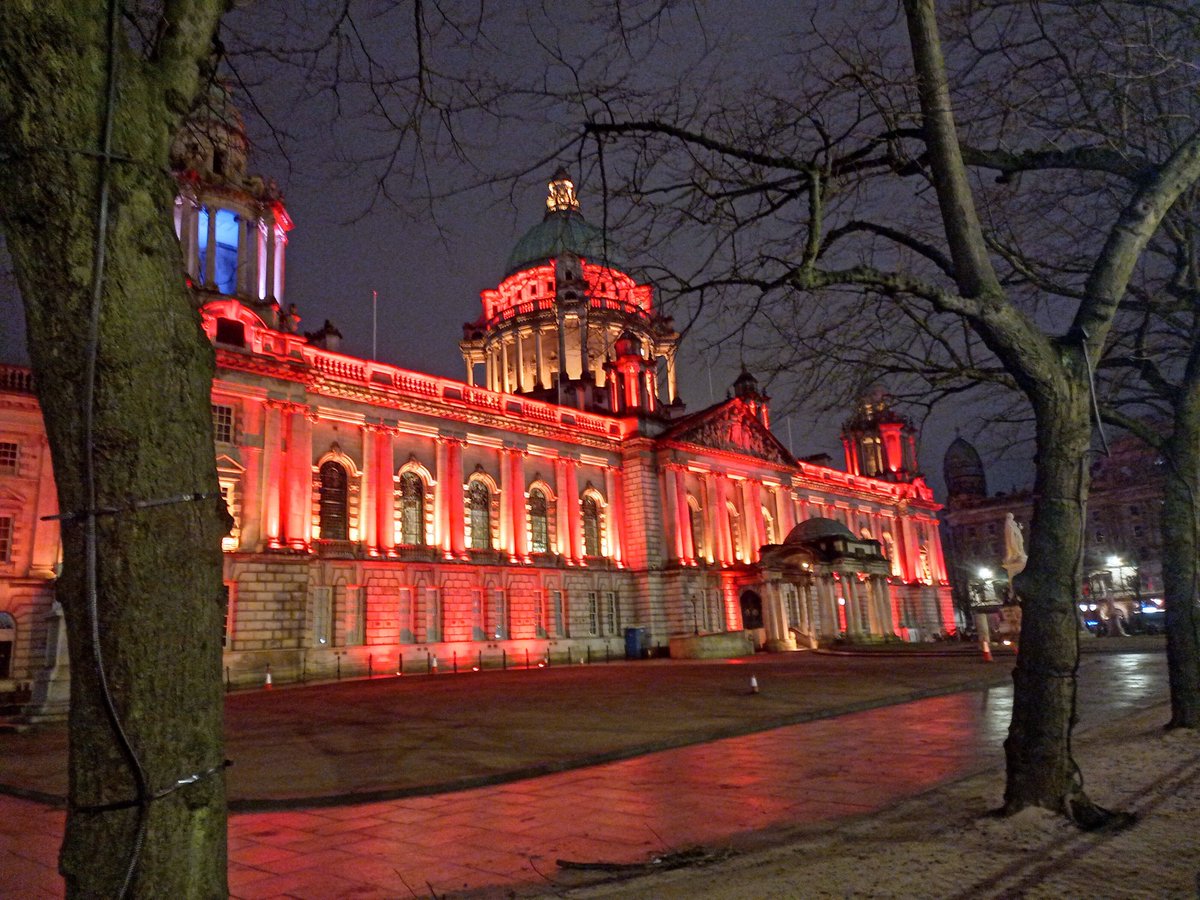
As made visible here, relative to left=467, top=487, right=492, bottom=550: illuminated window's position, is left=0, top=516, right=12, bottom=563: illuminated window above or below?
below

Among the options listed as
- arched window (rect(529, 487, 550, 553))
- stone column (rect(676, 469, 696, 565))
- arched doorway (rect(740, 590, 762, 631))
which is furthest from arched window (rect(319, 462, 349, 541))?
arched doorway (rect(740, 590, 762, 631))

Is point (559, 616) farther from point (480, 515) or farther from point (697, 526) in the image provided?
point (697, 526)

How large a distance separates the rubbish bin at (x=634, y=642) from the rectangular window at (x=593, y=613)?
1.63m

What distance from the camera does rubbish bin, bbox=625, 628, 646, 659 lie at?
43438mm

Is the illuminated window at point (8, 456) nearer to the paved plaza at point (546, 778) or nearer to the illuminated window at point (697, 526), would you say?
the paved plaza at point (546, 778)

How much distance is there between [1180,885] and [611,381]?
49396mm

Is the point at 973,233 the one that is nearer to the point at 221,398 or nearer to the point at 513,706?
the point at 513,706

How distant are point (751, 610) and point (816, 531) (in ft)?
20.0

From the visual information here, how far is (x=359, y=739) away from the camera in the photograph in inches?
495

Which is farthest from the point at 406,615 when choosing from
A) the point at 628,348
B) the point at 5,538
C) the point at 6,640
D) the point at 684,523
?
the point at 628,348

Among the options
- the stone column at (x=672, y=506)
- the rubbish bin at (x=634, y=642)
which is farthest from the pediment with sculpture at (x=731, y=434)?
the rubbish bin at (x=634, y=642)

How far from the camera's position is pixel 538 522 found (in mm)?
44031

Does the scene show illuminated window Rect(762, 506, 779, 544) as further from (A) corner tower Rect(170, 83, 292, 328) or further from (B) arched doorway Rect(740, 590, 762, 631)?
(A) corner tower Rect(170, 83, 292, 328)

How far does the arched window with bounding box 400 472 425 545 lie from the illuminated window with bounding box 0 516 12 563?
14.6 meters
